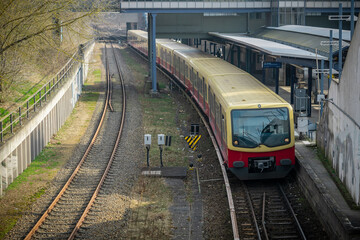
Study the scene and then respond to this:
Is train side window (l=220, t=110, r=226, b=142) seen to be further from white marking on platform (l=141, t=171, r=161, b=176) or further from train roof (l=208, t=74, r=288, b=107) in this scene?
white marking on platform (l=141, t=171, r=161, b=176)

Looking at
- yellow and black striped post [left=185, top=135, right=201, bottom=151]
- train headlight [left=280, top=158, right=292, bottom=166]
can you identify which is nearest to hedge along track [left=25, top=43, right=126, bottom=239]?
yellow and black striped post [left=185, top=135, right=201, bottom=151]

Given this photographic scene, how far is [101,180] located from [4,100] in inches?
413

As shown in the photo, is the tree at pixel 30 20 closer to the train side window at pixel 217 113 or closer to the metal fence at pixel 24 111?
the metal fence at pixel 24 111

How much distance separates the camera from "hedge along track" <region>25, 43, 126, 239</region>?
12.9 meters

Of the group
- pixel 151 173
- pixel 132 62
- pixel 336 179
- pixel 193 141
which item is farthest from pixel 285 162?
pixel 132 62

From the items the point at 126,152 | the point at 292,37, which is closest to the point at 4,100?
the point at 126,152

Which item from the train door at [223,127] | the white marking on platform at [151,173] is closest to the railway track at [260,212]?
the train door at [223,127]

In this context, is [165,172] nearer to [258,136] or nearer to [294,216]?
[258,136]

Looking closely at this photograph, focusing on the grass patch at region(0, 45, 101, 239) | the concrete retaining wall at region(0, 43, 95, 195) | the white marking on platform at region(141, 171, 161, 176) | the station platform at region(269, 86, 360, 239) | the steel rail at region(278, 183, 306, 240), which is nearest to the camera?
the station platform at region(269, 86, 360, 239)

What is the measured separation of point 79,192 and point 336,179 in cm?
775

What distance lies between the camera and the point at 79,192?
15.8m

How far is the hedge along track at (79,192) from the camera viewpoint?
12914 millimetres

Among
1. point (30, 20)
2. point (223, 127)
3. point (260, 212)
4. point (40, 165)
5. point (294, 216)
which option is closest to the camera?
point (294, 216)

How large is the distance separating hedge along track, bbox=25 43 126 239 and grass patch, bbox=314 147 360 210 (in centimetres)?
692
